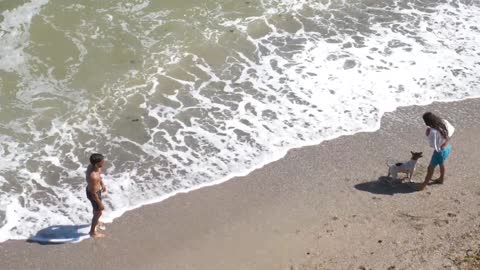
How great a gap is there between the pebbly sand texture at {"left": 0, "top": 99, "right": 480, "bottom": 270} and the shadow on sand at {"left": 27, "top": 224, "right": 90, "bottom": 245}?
10 centimetres

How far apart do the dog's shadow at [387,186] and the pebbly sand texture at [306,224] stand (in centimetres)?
2

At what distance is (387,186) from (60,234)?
195 inches

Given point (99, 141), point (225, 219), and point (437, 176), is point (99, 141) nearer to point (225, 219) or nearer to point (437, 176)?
point (225, 219)

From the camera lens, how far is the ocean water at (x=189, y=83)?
1008cm

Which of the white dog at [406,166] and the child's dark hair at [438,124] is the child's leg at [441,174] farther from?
the child's dark hair at [438,124]

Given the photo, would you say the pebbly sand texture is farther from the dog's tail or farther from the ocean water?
the ocean water

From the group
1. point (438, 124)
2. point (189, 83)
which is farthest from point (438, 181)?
point (189, 83)

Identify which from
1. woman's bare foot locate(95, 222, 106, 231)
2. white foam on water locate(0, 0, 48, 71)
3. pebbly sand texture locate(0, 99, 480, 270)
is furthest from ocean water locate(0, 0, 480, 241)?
pebbly sand texture locate(0, 99, 480, 270)

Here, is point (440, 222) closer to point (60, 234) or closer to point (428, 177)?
point (428, 177)

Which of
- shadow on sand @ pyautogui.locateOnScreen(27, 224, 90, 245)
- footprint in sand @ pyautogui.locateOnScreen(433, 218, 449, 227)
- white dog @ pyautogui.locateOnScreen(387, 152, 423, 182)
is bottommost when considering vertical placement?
shadow on sand @ pyautogui.locateOnScreen(27, 224, 90, 245)

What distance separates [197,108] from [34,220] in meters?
3.85

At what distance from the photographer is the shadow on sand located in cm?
866

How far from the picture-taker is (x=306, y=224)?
344 inches

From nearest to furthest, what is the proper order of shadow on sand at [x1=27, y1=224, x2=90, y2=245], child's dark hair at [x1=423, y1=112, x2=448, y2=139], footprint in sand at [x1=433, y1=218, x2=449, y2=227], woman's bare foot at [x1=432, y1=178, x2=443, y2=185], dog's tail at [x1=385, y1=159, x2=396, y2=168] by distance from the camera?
footprint in sand at [x1=433, y1=218, x2=449, y2=227], shadow on sand at [x1=27, y1=224, x2=90, y2=245], child's dark hair at [x1=423, y1=112, x2=448, y2=139], woman's bare foot at [x1=432, y1=178, x2=443, y2=185], dog's tail at [x1=385, y1=159, x2=396, y2=168]
